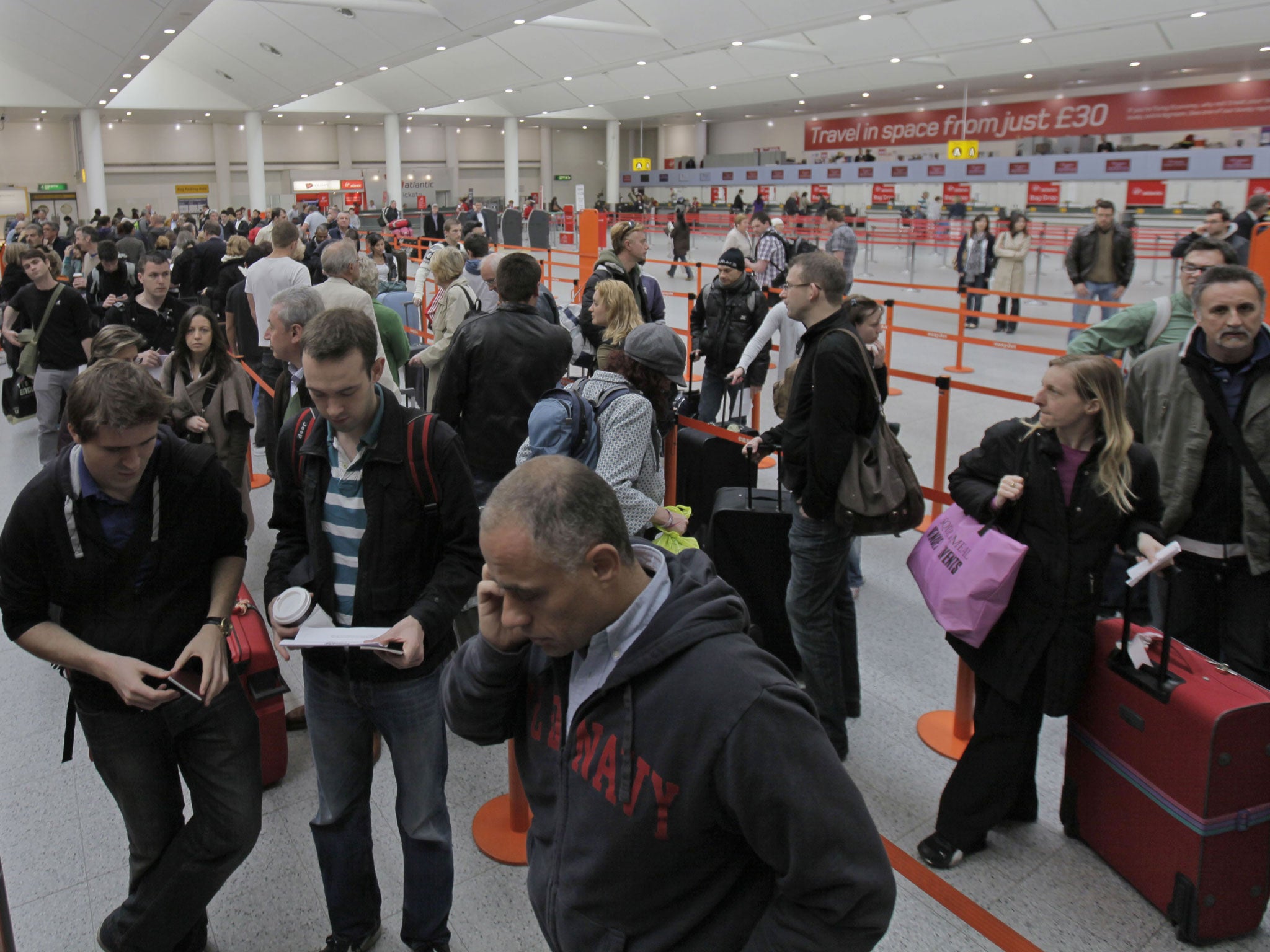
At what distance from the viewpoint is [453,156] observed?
47.0 metres

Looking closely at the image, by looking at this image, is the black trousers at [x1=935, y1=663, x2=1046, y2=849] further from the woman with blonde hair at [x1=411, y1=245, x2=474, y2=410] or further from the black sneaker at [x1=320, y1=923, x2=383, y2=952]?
the woman with blonde hair at [x1=411, y1=245, x2=474, y2=410]

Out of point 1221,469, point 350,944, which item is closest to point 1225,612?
point 1221,469

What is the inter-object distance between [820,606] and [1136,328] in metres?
1.96

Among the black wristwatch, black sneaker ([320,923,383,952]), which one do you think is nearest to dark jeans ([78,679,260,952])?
the black wristwatch

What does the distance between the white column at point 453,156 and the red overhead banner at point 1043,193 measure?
2967 cm

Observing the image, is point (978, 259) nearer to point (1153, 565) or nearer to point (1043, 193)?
point (1153, 565)

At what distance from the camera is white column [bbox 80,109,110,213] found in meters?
33.4

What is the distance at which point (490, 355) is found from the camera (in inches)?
157

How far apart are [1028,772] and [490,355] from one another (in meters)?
2.63

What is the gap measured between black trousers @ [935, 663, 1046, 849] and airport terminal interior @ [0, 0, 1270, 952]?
0.49 ft

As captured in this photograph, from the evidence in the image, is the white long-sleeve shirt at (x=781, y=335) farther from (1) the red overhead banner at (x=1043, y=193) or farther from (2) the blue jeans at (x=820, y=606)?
(1) the red overhead banner at (x=1043, y=193)

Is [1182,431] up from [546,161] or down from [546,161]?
down

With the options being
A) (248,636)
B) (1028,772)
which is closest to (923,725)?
(1028,772)

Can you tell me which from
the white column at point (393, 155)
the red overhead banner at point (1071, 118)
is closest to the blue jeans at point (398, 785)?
the red overhead banner at point (1071, 118)
